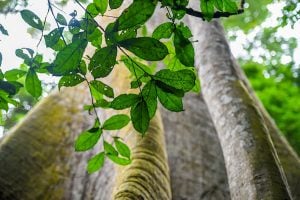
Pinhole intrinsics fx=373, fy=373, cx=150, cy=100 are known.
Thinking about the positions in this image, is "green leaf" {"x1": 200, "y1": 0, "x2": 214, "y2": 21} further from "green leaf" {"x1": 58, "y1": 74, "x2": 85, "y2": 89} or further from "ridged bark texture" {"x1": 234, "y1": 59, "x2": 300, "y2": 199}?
"ridged bark texture" {"x1": 234, "y1": 59, "x2": 300, "y2": 199}

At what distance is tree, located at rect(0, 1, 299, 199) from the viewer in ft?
5.53

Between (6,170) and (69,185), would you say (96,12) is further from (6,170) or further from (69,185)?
(69,185)

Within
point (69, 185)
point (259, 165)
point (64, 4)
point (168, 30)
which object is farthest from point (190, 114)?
point (168, 30)

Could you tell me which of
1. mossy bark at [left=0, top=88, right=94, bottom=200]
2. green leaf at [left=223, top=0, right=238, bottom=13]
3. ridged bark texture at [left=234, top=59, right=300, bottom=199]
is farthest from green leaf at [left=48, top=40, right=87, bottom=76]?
ridged bark texture at [left=234, top=59, right=300, bottom=199]

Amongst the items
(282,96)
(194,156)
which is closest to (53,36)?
(194,156)

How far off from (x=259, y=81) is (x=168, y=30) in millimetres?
6545

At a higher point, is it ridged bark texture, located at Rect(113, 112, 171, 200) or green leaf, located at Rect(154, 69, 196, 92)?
ridged bark texture, located at Rect(113, 112, 171, 200)

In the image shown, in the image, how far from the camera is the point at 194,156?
3121 mm

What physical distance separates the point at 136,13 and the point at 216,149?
2.50m

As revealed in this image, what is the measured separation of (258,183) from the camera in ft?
5.52

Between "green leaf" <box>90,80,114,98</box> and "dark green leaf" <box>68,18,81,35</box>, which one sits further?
"green leaf" <box>90,80,114,98</box>

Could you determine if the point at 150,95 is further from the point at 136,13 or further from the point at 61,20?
the point at 61,20

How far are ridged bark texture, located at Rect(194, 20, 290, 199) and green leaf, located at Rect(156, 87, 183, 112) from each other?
2.42 ft

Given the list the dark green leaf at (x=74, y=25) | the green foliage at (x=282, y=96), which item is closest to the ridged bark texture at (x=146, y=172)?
the dark green leaf at (x=74, y=25)
